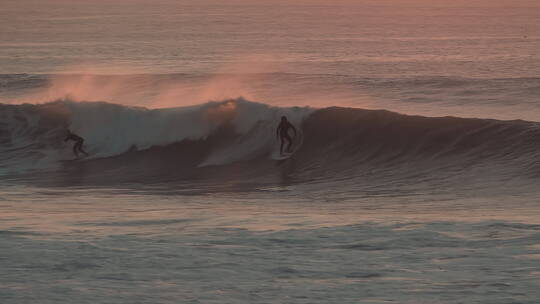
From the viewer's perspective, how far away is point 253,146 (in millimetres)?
24688

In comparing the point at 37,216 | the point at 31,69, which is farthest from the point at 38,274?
the point at 31,69

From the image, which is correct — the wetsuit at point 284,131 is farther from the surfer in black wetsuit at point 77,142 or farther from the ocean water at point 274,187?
the surfer in black wetsuit at point 77,142

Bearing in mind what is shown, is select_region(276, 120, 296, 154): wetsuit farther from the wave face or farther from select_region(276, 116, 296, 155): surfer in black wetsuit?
the wave face

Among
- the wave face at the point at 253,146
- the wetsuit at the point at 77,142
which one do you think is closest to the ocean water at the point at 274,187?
the wave face at the point at 253,146

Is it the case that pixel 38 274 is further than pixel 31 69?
No

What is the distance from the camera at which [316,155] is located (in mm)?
23250

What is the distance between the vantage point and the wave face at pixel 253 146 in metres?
20.1

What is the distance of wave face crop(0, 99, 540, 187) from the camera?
66.1 ft

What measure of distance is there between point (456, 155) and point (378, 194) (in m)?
3.67

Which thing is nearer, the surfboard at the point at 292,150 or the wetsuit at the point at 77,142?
the surfboard at the point at 292,150

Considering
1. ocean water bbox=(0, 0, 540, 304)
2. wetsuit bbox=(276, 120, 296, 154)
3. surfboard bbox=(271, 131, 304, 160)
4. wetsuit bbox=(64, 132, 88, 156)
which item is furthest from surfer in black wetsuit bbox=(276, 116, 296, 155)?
wetsuit bbox=(64, 132, 88, 156)

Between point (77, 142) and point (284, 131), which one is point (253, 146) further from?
point (77, 142)

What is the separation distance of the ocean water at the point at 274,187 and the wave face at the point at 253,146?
0.21 feet

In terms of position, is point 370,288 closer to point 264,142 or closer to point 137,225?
point 137,225
